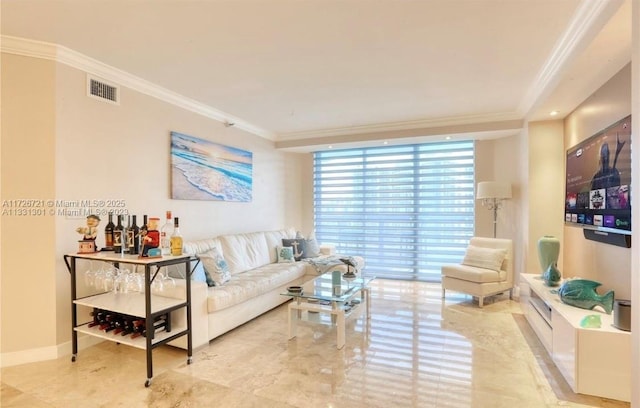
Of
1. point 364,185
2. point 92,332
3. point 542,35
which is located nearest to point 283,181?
point 364,185

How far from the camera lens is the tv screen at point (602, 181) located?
233 cm

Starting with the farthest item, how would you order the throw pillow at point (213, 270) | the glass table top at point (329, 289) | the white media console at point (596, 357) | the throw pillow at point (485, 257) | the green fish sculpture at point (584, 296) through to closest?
the throw pillow at point (485, 257) → the throw pillow at point (213, 270) → the glass table top at point (329, 289) → the green fish sculpture at point (584, 296) → the white media console at point (596, 357)

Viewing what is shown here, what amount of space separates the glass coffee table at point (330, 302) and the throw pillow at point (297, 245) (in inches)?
52.6

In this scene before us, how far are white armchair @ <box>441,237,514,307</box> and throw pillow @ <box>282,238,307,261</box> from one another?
2168 mm

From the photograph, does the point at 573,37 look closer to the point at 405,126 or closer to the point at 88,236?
the point at 405,126

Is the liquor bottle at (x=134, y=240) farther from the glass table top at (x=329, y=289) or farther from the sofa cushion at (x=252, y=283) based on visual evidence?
the glass table top at (x=329, y=289)

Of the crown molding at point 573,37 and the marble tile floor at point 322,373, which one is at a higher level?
the crown molding at point 573,37

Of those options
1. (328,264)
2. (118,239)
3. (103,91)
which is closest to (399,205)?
(328,264)

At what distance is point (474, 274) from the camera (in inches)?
163

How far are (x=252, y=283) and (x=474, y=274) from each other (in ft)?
9.37

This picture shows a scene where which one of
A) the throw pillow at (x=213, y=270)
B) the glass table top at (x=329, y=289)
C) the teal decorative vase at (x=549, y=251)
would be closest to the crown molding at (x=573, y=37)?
the teal decorative vase at (x=549, y=251)

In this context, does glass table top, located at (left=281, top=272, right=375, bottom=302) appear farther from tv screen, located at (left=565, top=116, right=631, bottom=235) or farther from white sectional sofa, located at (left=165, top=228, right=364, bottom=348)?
tv screen, located at (left=565, top=116, right=631, bottom=235)

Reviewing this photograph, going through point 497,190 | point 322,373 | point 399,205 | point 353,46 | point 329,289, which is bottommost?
point 322,373

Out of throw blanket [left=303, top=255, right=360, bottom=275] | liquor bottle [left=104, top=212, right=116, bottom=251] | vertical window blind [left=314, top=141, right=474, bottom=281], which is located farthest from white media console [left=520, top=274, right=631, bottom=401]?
liquor bottle [left=104, top=212, right=116, bottom=251]
